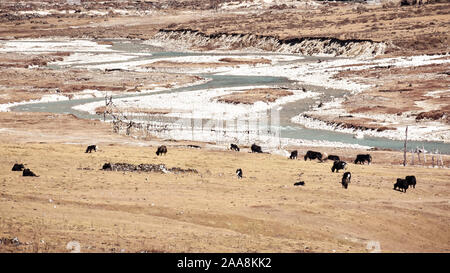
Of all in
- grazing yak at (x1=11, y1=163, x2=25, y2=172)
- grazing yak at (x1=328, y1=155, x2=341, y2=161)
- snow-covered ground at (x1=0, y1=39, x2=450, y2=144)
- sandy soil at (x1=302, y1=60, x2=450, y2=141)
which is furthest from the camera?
snow-covered ground at (x1=0, y1=39, x2=450, y2=144)

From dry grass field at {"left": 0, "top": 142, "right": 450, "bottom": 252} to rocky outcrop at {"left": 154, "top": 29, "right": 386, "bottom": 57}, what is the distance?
91.9 m

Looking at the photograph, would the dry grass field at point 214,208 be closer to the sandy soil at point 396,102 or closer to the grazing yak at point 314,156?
the grazing yak at point 314,156

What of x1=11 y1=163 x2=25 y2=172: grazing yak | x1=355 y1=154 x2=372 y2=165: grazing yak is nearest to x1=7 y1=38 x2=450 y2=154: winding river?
x1=355 y1=154 x2=372 y2=165: grazing yak

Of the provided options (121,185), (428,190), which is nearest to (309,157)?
(428,190)

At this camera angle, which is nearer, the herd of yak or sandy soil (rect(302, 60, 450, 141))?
the herd of yak

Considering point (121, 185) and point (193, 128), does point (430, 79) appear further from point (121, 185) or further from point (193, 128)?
point (121, 185)

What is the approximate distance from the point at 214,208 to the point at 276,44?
12352 cm

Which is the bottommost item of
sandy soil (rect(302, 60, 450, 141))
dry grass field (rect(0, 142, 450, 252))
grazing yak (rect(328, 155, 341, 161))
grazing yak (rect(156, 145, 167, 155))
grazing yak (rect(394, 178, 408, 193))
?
sandy soil (rect(302, 60, 450, 141))

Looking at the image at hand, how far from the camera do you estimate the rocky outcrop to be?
126875mm

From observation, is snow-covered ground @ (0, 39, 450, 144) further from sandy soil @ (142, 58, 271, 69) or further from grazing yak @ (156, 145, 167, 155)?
grazing yak @ (156, 145, 167, 155)

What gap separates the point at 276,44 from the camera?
146 meters

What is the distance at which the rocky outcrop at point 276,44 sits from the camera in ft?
416

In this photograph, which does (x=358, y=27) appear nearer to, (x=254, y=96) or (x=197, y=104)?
A: (x=254, y=96)
